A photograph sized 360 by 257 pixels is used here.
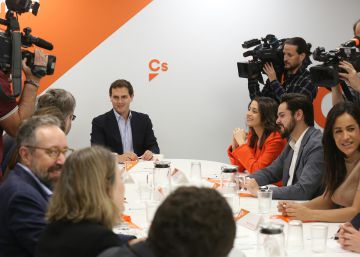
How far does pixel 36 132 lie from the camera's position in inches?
88.3

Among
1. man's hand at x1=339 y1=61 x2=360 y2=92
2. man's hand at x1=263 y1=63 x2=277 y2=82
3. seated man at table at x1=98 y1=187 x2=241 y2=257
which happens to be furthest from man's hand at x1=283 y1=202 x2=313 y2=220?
man's hand at x1=263 y1=63 x2=277 y2=82

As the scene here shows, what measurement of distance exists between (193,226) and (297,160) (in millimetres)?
2282

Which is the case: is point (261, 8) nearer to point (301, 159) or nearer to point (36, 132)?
point (301, 159)

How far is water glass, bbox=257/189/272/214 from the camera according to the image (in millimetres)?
2609

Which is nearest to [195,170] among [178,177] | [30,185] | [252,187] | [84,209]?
[178,177]

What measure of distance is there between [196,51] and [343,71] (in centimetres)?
236

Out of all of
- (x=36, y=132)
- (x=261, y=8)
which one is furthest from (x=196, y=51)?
(x=36, y=132)

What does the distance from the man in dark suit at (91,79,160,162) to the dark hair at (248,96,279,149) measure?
1205 millimetres

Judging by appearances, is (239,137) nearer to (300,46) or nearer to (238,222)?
(300,46)

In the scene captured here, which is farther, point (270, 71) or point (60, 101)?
point (270, 71)

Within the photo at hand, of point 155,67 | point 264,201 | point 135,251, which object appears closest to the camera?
point 135,251

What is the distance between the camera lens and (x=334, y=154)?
9.14ft

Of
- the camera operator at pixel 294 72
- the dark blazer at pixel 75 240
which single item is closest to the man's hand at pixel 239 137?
the camera operator at pixel 294 72

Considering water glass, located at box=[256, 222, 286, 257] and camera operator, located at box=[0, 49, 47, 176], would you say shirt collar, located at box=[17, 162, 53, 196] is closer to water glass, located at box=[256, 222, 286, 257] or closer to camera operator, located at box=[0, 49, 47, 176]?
water glass, located at box=[256, 222, 286, 257]
